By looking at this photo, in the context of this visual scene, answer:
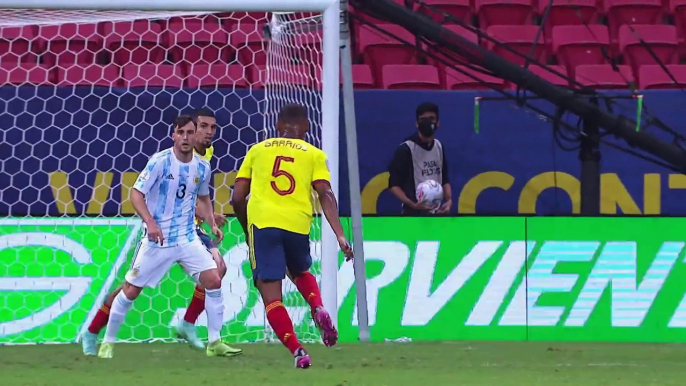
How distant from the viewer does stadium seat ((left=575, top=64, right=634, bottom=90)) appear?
11.9m

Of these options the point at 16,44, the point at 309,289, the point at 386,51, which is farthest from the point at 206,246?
the point at 386,51

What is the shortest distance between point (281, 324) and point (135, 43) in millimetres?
5481

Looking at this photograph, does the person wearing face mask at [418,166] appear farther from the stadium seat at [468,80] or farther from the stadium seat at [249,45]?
the stadium seat at [249,45]

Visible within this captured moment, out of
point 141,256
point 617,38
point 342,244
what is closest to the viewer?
point 342,244

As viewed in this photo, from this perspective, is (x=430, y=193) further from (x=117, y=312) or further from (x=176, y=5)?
(x=117, y=312)

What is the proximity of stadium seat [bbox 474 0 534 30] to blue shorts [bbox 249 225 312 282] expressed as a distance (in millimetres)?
6312

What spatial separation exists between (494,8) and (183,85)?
146 inches

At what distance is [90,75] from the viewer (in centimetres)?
1134

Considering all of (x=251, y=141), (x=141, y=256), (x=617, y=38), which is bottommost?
(x=141, y=256)

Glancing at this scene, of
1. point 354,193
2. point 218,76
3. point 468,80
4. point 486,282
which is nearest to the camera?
point 354,193

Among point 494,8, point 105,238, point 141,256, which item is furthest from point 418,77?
point 141,256

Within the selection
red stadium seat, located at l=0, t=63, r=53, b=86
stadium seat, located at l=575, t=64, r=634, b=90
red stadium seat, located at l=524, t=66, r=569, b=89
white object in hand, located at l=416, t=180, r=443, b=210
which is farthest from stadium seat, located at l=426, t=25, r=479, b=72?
red stadium seat, located at l=0, t=63, r=53, b=86

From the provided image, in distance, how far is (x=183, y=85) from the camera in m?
11.1

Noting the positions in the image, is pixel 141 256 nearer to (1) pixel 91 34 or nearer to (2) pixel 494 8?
(1) pixel 91 34
